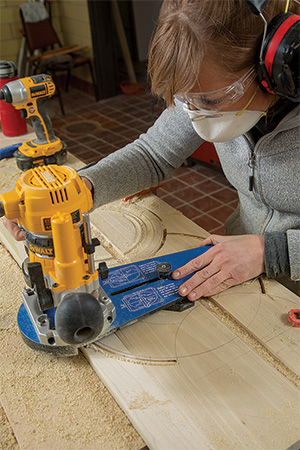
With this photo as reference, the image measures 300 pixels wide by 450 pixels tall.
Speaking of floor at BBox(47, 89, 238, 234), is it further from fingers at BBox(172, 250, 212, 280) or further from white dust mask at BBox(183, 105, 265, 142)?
fingers at BBox(172, 250, 212, 280)

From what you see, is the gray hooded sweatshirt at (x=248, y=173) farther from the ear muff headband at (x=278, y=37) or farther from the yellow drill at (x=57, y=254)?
the yellow drill at (x=57, y=254)

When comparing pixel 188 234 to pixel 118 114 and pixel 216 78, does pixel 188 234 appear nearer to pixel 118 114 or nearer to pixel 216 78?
pixel 216 78

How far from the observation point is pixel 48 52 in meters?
5.45

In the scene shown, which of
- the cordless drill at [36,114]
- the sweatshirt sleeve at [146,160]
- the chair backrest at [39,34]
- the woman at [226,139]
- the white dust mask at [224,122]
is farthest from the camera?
the chair backrest at [39,34]

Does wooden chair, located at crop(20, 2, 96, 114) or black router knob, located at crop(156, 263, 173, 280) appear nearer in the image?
black router knob, located at crop(156, 263, 173, 280)

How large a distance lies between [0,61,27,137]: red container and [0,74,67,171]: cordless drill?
10.0 inches

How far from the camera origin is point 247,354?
3.44 ft

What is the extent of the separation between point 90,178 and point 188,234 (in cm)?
37

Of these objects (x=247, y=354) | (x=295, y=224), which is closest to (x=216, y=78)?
(x=295, y=224)

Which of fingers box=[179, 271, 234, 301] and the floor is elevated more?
fingers box=[179, 271, 234, 301]

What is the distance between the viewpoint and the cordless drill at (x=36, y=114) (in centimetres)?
192

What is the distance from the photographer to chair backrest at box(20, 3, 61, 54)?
5348 millimetres

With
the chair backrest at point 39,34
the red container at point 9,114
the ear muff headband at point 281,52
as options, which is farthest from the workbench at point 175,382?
the chair backrest at point 39,34

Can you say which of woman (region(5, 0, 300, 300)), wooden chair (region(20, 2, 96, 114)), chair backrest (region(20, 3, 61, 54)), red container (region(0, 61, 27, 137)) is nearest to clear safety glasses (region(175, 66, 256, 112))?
woman (region(5, 0, 300, 300))
